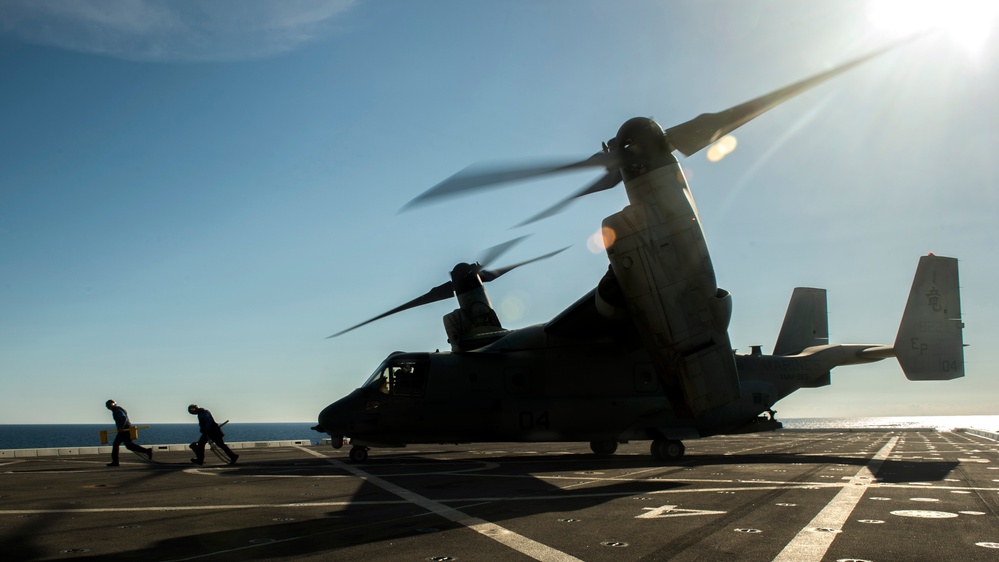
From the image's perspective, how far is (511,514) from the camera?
919cm

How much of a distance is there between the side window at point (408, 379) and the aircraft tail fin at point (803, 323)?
15946 millimetres

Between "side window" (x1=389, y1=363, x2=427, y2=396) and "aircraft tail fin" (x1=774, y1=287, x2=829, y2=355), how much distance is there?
1595 centimetres

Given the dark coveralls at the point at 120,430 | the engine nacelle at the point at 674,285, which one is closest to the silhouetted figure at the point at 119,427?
the dark coveralls at the point at 120,430

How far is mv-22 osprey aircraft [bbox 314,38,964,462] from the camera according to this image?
14.1 metres

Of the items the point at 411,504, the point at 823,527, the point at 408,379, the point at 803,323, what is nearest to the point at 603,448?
the point at 408,379

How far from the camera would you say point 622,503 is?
33.5 feet

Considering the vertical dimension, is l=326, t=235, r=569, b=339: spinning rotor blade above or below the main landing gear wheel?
above

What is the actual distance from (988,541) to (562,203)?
31.2ft

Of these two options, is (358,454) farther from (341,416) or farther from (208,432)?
(208,432)

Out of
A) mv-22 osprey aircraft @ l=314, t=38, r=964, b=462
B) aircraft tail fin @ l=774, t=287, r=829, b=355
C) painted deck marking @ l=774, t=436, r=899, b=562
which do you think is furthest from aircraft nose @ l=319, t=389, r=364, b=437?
aircraft tail fin @ l=774, t=287, r=829, b=355

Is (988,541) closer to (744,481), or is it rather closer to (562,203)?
(744,481)

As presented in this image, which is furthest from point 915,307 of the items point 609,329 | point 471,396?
point 471,396

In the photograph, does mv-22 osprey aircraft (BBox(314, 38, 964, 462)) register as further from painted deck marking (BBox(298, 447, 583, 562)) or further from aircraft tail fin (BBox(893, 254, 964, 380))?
painted deck marking (BBox(298, 447, 583, 562))

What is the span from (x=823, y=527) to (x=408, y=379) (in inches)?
573
